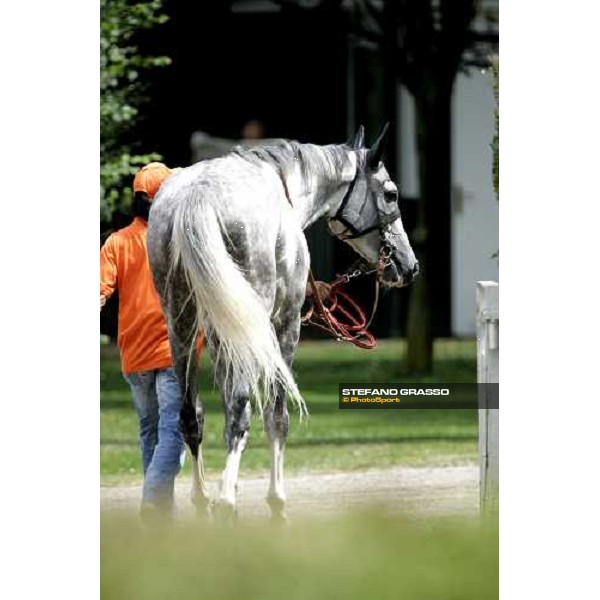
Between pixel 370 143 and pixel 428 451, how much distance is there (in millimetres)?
1463

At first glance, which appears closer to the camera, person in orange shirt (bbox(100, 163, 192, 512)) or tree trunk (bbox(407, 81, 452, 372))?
person in orange shirt (bbox(100, 163, 192, 512))

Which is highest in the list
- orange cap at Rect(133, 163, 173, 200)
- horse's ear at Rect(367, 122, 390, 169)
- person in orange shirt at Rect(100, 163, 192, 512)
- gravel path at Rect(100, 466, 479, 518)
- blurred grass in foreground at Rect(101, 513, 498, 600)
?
horse's ear at Rect(367, 122, 390, 169)

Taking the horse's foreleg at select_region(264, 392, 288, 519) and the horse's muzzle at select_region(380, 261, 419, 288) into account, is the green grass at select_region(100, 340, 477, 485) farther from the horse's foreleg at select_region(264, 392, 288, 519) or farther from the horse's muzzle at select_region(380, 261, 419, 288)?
the horse's muzzle at select_region(380, 261, 419, 288)

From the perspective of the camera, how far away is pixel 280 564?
8.48m

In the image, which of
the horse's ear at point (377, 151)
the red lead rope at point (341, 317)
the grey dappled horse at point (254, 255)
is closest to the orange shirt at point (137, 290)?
the grey dappled horse at point (254, 255)

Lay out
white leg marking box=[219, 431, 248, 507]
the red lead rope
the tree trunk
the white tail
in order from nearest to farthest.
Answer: the white tail, white leg marking box=[219, 431, 248, 507], the red lead rope, the tree trunk

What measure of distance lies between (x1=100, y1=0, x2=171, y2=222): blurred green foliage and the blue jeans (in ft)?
2.79

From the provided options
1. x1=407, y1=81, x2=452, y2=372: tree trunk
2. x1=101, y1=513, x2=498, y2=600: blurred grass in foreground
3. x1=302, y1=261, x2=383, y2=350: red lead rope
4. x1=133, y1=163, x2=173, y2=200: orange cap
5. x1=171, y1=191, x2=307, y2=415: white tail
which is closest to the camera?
x1=171, y1=191, x2=307, y2=415: white tail

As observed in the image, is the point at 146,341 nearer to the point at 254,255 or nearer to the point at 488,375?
the point at 254,255

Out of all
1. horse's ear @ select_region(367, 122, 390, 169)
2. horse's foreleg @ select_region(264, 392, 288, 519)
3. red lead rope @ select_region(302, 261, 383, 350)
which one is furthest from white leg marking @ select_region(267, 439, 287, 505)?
horse's ear @ select_region(367, 122, 390, 169)

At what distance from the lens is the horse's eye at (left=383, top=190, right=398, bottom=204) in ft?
29.1

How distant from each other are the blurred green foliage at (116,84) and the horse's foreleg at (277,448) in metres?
1.21

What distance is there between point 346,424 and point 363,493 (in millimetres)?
332
